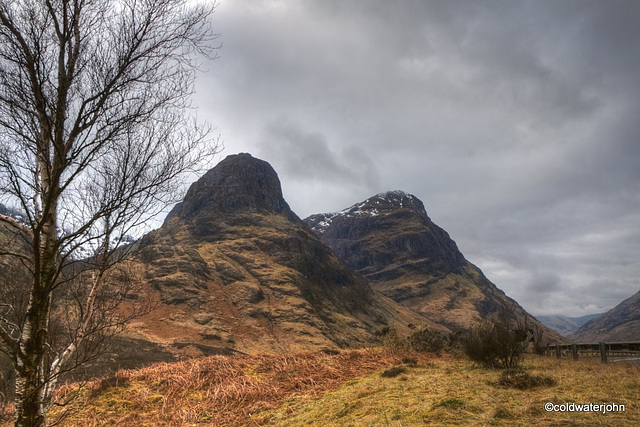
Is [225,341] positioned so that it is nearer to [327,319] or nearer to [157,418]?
[327,319]

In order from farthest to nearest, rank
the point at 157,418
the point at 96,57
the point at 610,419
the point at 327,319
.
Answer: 1. the point at 327,319
2. the point at 157,418
3. the point at 610,419
4. the point at 96,57

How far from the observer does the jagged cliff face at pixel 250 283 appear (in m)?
52.0

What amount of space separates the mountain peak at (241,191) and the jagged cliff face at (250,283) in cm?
32

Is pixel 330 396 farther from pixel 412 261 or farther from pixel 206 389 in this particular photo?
pixel 412 261

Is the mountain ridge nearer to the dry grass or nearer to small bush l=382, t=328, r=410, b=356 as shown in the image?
Result: small bush l=382, t=328, r=410, b=356

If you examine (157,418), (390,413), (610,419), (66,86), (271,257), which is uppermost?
(271,257)

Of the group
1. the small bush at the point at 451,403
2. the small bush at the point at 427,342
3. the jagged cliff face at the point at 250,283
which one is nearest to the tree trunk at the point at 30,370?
the small bush at the point at 451,403

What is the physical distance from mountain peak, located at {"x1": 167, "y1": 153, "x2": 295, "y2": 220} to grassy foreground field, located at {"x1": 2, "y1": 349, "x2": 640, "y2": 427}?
3254 inches

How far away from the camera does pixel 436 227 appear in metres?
160

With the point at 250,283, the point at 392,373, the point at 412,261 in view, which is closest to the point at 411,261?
the point at 412,261

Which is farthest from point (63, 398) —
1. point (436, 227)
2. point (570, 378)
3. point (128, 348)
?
point (436, 227)

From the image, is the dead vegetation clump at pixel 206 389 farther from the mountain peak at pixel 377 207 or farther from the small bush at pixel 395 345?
the mountain peak at pixel 377 207

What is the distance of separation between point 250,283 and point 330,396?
6179 cm

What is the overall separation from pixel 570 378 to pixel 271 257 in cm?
7417
